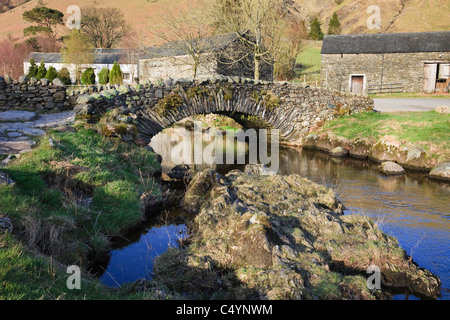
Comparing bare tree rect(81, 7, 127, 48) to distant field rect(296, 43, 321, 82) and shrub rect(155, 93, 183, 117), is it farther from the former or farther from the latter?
shrub rect(155, 93, 183, 117)

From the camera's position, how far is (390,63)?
112ft

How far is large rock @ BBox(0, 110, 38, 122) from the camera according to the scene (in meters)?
11.3

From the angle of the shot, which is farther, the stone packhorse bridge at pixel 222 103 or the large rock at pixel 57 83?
the large rock at pixel 57 83

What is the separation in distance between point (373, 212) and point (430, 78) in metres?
30.1

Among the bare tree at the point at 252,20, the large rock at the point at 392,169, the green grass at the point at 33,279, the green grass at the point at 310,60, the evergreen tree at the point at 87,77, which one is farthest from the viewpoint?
the green grass at the point at 310,60

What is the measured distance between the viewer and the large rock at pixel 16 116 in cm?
1128

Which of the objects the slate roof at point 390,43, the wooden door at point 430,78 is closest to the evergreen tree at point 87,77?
the slate roof at point 390,43

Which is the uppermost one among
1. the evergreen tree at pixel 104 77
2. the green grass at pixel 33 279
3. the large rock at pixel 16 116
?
the evergreen tree at pixel 104 77

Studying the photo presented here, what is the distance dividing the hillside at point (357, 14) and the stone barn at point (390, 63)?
17.0 meters

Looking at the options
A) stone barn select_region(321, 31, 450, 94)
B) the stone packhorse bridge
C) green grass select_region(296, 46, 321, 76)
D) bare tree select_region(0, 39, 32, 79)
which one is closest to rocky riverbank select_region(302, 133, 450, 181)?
the stone packhorse bridge

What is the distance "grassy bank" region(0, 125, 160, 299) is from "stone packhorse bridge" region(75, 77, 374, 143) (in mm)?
1905

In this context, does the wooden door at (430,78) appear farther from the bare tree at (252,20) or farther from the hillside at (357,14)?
the hillside at (357,14)

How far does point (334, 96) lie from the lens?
62.9 feet

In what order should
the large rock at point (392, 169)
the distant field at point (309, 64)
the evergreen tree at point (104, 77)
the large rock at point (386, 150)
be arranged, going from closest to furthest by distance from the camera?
the large rock at point (392, 169)
the large rock at point (386, 150)
the distant field at point (309, 64)
the evergreen tree at point (104, 77)
